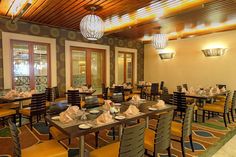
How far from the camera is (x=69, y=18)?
16.2ft

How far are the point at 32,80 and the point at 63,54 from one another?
1.38m

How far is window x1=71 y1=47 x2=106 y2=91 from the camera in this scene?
6.66 metres

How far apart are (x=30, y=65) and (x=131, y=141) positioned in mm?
4855

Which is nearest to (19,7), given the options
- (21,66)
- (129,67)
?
(21,66)

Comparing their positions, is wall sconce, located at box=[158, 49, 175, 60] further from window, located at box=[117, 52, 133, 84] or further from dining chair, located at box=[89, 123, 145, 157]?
dining chair, located at box=[89, 123, 145, 157]

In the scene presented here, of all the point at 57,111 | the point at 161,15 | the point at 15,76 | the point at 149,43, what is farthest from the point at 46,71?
the point at 149,43

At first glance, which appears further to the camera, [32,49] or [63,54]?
[63,54]

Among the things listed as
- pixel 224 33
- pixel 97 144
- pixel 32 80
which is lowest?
pixel 97 144

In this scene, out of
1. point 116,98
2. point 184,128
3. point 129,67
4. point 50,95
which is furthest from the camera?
point 129,67

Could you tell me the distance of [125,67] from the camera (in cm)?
852

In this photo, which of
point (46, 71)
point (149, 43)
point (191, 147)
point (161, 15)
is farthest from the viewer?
point (149, 43)

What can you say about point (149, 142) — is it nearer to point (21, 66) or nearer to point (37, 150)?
point (37, 150)

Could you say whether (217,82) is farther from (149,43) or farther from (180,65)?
(149,43)

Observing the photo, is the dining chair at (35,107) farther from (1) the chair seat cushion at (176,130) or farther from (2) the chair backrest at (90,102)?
(1) the chair seat cushion at (176,130)
